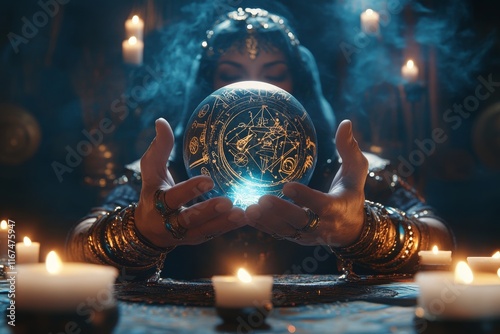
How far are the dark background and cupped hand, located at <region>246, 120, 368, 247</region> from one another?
4.70 meters

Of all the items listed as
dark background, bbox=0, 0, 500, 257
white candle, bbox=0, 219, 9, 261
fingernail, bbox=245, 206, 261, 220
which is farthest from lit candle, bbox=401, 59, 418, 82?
white candle, bbox=0, 219, 9, 261

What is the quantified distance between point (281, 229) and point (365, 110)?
5.25 meters

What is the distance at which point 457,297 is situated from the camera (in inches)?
46.2

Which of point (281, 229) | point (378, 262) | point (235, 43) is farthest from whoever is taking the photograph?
point (235, 43)

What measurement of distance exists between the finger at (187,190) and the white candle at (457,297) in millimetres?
1016

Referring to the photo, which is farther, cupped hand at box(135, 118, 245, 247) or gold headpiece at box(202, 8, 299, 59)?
gold headpiece at box(202, 8, 299, 59)

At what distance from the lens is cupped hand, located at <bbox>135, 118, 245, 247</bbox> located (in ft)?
7.02

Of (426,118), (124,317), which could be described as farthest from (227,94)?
(426,118)

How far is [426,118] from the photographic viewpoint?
292 inches

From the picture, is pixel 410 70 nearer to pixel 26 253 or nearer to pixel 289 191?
pixel 289 191

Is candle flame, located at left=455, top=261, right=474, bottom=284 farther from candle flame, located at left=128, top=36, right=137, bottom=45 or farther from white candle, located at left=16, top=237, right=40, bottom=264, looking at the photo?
candle flame, located at left=128, top=36, right=137, bottom=45

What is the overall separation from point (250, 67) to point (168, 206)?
155 cm

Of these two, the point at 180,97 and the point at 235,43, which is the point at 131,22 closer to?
the point at 180,97

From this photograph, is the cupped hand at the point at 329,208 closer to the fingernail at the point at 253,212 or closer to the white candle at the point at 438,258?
the fingernail at the point at 253,212
